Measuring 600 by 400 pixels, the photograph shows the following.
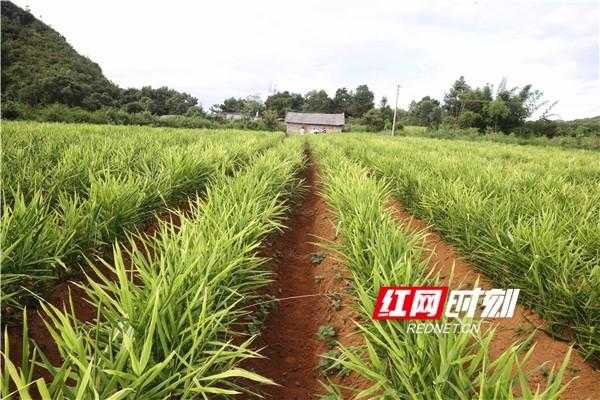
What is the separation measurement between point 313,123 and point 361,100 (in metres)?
21.9

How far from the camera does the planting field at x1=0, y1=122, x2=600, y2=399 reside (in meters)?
1.51

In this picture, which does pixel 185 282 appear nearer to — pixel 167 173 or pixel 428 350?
pixel 428 350

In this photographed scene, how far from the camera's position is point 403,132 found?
40156mm

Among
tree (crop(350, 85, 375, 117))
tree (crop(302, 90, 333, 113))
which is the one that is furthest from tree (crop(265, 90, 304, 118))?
tree (crop(350, 85, 375, 117))

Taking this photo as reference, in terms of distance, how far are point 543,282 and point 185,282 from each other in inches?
95.3

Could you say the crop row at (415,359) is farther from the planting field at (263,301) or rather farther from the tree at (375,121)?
the tree at (375,121)

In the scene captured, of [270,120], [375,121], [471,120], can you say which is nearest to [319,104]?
[375,121]

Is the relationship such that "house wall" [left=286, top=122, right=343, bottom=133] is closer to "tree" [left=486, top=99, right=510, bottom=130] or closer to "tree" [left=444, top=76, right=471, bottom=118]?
"tree" [left=444, top=76, right=471, bottom=118]

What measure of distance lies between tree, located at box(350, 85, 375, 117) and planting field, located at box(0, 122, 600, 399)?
224ft

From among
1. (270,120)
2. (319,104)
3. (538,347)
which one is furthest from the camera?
(319,104)

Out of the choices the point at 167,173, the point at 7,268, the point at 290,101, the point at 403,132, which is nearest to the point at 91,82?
the point at 403,132

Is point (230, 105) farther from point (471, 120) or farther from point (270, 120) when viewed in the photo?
point (471, 120)

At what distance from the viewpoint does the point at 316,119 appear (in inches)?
2243

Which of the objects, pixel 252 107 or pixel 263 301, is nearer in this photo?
pixel 263 301
